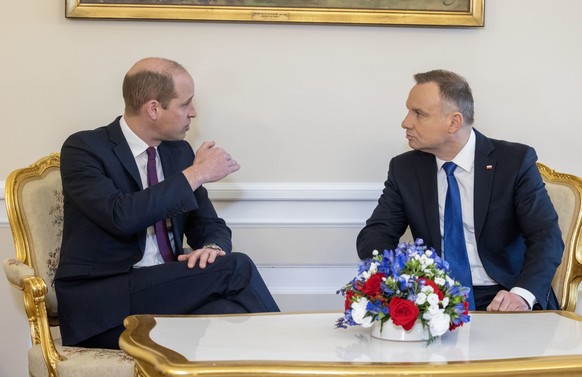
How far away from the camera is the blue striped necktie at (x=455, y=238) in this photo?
12.7ft

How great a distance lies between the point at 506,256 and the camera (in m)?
3.94

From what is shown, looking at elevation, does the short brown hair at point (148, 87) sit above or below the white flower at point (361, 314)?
above

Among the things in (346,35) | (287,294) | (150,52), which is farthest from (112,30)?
(287,294)

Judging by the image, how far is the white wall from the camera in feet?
14.2

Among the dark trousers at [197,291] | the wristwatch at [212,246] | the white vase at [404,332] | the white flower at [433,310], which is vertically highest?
the white flower at [433,310]

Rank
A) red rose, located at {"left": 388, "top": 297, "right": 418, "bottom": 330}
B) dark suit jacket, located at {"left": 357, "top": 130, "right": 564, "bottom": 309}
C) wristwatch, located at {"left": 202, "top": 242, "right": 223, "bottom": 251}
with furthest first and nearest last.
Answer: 1. dark suit jacket, located at {"left": 357, "top": 130, "right": 564, "bottom": 309}
2. wristwatch, located at {"left": 202, "top": 242, "right": 223, "bottom": 251}
3. red rose, located at {"left": 388, "top": 297, "right": 418, "bottom": 330}

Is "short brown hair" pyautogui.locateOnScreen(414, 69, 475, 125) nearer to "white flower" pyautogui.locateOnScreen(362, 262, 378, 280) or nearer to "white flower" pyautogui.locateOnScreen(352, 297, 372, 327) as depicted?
"white flower" pyautogui.locateOnScreen(362, 262, 378, 280)

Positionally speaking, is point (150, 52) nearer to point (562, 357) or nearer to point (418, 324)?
point (418, 324)

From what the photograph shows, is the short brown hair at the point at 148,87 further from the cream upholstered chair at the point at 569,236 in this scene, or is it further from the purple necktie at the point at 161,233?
the cream upholstered chair at the point at 569,236

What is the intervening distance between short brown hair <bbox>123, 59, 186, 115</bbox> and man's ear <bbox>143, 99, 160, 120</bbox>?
0.5 inches

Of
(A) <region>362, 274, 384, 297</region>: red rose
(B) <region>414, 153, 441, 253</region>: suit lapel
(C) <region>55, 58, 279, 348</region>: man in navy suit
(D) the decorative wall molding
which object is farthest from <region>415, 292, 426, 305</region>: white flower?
(D) the decorative wall molding

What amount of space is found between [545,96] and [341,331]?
2198 mm

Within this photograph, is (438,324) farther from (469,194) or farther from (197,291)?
(469,194)

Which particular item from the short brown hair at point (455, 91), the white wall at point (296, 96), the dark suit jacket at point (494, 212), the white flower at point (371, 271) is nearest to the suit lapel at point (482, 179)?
the dark suit jacket at point (494, 212)
